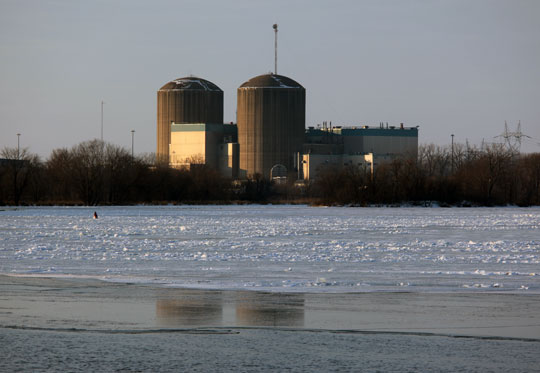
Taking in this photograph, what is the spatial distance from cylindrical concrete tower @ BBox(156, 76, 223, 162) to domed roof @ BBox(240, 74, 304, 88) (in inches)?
346

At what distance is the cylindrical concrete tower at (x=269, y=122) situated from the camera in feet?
412

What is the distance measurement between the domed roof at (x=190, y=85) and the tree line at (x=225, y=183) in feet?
79.4

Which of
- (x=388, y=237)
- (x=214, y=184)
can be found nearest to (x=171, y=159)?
(x=214, y=184)

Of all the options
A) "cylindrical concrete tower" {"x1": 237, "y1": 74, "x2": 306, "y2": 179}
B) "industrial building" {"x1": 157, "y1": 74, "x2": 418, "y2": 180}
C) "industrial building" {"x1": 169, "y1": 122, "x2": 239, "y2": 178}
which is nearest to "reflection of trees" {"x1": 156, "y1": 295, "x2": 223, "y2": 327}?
"industrial building" {"x1": 157, "y1": 74, "x2": 418, "y2": 180}

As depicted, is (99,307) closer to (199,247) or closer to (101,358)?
(101,358)

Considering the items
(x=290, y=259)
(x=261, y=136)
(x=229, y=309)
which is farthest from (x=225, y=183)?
(x=229, y=309)

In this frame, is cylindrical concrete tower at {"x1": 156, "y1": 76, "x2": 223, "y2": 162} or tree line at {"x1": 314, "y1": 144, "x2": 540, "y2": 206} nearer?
tree line at {"x1": 314, "y1": 144, "x2": 540, "y2": 206}

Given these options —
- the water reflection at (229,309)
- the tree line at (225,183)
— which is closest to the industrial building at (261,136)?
the tree line at (225,183)

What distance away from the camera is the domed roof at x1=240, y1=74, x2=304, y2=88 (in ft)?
412

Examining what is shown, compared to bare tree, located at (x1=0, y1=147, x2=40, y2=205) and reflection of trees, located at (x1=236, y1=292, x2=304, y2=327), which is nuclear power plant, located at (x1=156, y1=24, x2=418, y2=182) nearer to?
bare tree, located at (x1=0, y1=147, x2=40, y2=205)

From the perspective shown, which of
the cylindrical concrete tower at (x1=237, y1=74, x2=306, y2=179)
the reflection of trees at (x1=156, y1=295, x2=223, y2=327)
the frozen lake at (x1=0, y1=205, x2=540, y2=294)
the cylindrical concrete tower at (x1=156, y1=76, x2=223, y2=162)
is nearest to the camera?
the reflection of trees at (x1=156, y1=295, x2=223, y2=327)

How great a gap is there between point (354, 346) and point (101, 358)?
288 centimetres

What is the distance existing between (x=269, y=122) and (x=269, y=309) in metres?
114

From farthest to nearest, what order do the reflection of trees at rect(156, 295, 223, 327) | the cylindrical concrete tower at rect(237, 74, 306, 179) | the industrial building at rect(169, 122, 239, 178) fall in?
the industrial building at rect(169, 122, 239, 178), the cylindrical concrete tower at rect(237, 74, 306, 179), the reflection of trees at rect(156, 295, 223, 327)
